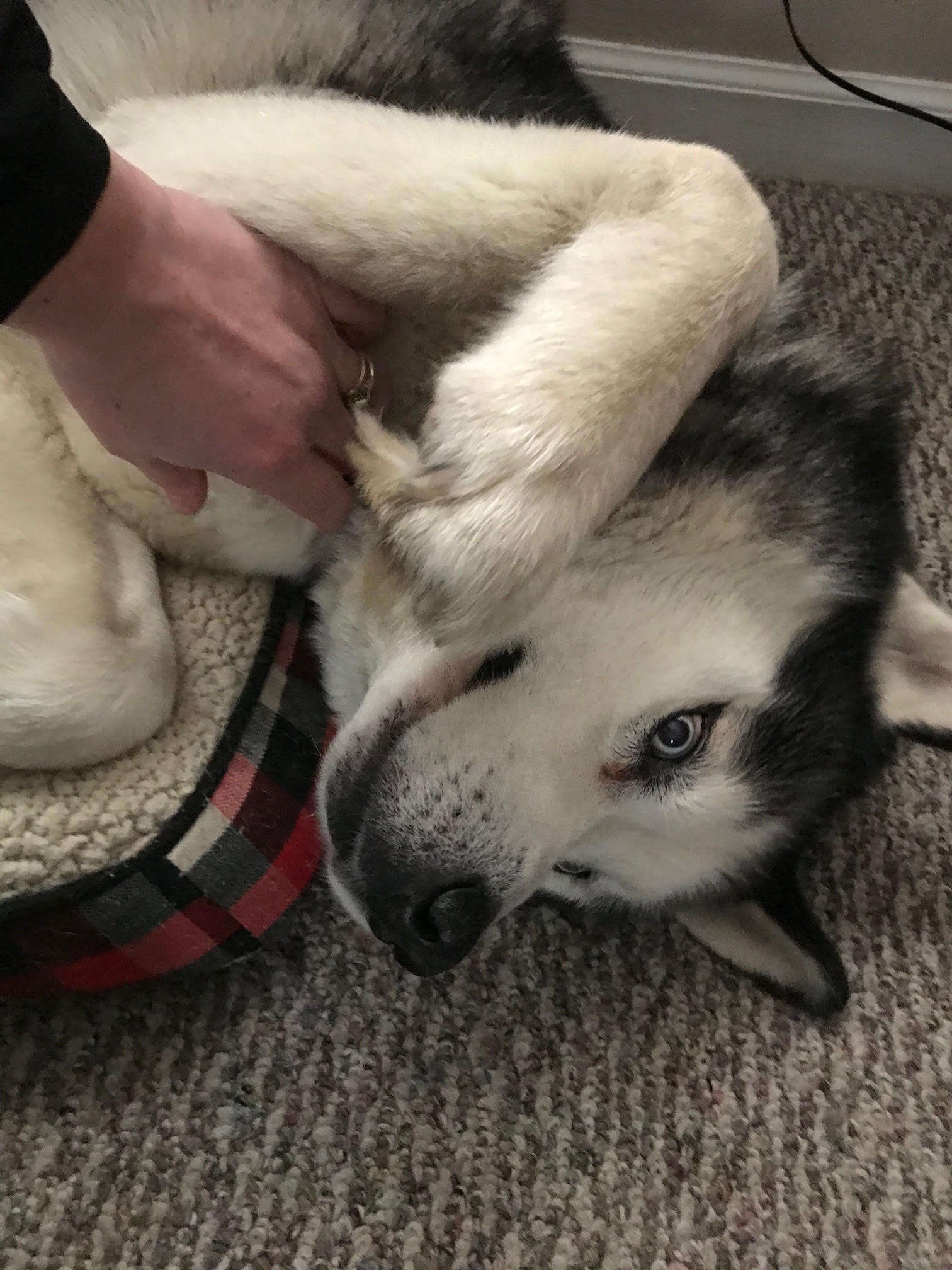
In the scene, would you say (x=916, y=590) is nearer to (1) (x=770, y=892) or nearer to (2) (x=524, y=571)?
(1) (x=770, y=892)

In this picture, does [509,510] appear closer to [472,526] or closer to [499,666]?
[472,526]

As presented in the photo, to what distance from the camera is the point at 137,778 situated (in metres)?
1.19

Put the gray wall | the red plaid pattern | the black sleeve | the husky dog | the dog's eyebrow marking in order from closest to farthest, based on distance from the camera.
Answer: the black sleeve → the husky dog → the dog's eyebrow marking → the red plaid pattern → the gray wall

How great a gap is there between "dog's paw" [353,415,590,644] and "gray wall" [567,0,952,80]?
159 cm

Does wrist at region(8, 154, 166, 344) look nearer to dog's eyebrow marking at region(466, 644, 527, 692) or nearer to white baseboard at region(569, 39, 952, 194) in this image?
dog's eyebrow marking at region(466, 644, 527, 692)

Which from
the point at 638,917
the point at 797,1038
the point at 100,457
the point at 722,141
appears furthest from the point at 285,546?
the point at 722,141

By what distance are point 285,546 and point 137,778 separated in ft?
1.09

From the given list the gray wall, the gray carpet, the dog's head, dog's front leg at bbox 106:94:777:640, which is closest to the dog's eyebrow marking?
the dog's head

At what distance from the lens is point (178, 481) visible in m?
1.01

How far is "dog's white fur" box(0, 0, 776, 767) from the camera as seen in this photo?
2.66 ft

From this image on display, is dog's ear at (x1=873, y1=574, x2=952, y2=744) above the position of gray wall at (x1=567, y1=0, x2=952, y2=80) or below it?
below

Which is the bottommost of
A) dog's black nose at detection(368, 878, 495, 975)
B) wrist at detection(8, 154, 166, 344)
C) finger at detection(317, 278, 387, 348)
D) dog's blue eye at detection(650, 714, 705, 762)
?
dog's black nose at detection(368, 878, 495, 975)

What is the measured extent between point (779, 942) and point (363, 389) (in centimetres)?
92

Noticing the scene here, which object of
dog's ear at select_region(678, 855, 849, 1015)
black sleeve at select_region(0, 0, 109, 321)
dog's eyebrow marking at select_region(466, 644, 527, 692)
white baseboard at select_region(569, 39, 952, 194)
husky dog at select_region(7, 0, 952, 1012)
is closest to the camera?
black sleeve at select_region(0, 0, 109, 321)
